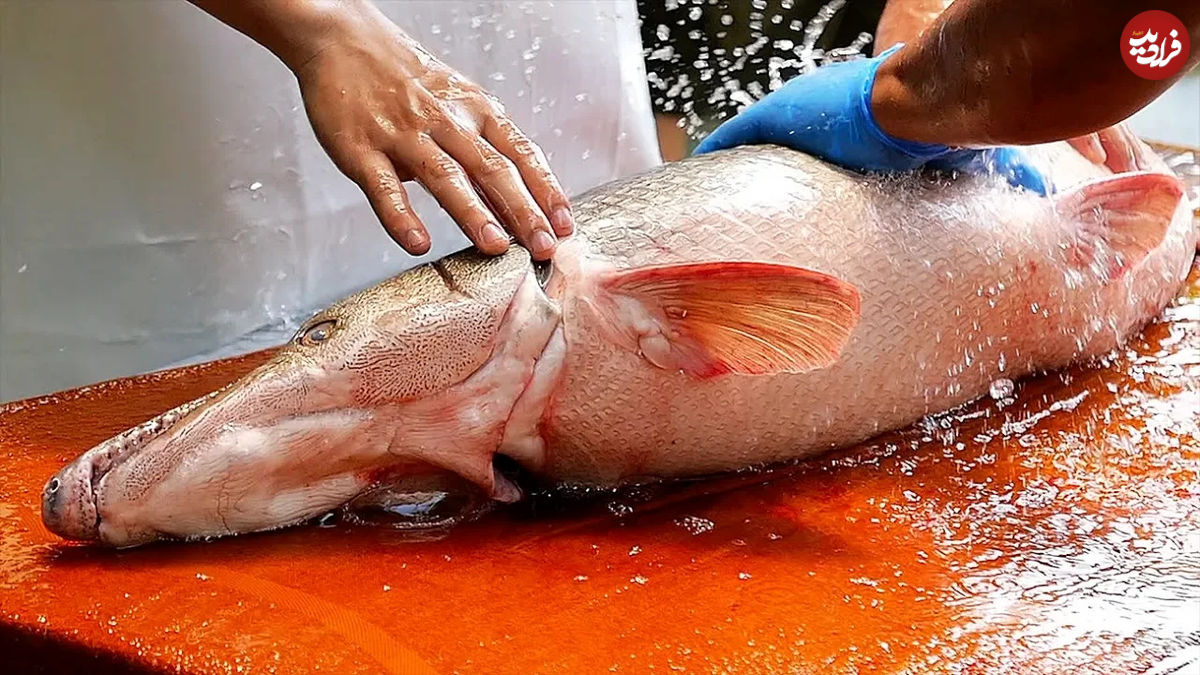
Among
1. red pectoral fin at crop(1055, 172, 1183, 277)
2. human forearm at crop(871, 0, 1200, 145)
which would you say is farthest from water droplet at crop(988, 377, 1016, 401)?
human forearm at crop(871, 0, 1200, 145)

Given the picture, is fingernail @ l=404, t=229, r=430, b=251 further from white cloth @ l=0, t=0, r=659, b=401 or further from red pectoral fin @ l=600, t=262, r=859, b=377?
white cloth @ l=0, t=0, r=659, b=401

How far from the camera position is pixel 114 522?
4.25 feet

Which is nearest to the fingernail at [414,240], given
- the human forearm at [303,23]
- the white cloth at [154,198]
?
the human forearm at [303,23]

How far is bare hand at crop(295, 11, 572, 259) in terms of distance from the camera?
1418mm

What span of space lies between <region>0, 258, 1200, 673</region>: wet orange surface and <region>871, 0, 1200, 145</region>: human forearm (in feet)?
1.24

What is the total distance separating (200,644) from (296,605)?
0.10m

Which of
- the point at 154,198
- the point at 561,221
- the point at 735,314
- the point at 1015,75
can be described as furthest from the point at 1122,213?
the point at 154,198

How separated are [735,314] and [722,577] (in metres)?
0.28

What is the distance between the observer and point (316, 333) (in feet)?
4.61

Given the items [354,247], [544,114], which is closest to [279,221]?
[354,247]

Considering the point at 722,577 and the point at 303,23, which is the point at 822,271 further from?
the point at 303,23

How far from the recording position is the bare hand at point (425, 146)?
142cm

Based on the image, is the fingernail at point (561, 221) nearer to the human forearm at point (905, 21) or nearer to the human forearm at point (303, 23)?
the human forearm at point (303, 23)

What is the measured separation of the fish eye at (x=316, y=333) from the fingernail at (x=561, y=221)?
0.82 ft
